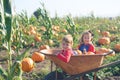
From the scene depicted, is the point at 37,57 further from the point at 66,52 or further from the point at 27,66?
the point at 66,52

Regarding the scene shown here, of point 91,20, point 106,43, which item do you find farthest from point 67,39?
point 91,20

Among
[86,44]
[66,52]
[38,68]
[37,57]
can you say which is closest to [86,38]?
[86,44]

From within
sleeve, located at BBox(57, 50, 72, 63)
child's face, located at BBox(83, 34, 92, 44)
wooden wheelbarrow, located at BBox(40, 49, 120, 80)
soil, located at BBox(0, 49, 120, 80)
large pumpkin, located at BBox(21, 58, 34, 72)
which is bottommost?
soil, located at BBox(0, 49, 120, 80)

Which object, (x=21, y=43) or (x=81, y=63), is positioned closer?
(x=81, y=63)

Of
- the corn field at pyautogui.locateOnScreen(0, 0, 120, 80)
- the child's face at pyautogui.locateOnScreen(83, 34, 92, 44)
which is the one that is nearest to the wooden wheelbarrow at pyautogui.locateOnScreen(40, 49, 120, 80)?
the corn field at pyautogui.locateOnScreen(0, 0, 120, 80)

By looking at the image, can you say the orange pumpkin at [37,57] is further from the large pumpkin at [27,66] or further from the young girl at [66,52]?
the young girl at [66,52]

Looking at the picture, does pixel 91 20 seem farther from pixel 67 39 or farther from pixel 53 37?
pixel 67 39

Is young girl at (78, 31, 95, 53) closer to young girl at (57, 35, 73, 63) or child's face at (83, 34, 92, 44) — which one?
child's face at (83, 34, 92, 44)

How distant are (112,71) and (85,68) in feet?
5.34

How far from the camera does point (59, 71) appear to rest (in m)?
6.38

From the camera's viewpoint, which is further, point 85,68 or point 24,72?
point 24,72

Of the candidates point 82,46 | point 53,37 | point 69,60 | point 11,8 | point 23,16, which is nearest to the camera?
point 11,8

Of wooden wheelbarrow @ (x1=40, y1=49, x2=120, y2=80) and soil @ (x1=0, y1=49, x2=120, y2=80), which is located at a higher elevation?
wooden wheelbarrow @ (x1=40, y1=49, x2=120, y2=80)

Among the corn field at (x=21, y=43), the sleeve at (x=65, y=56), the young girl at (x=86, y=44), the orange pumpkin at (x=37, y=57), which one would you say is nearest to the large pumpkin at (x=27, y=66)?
the corn field at (x=21, y=43)
